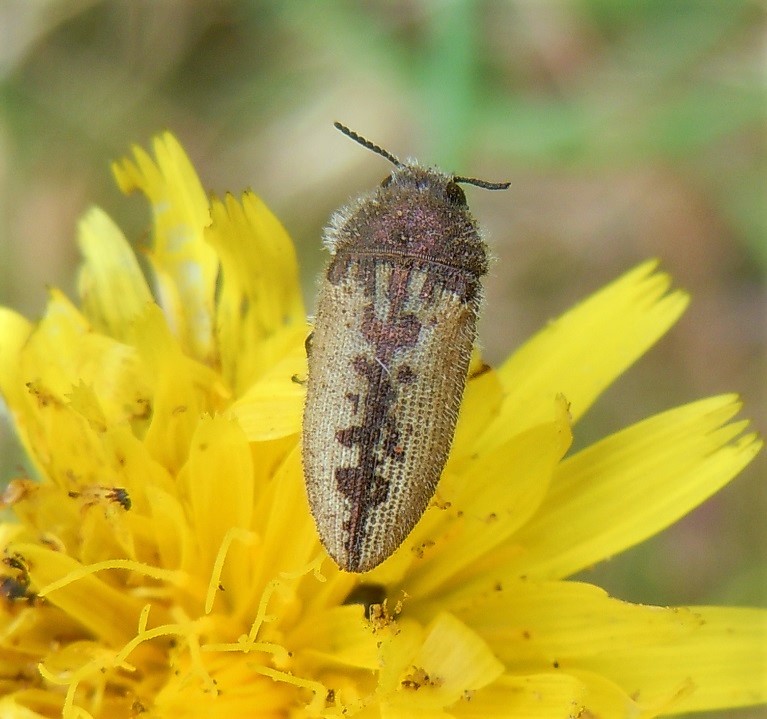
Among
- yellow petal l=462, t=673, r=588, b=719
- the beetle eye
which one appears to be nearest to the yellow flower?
yellow petal l=462, t=673, r=588, b=719

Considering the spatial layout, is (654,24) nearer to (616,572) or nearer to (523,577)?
(616,572)

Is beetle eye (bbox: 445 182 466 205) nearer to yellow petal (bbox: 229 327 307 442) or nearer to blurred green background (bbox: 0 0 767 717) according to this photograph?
yellow petal (bbox: 229 327 307 442)

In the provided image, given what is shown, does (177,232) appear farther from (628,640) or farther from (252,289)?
(628,640)

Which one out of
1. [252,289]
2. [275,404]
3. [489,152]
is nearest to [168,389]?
[275,404]

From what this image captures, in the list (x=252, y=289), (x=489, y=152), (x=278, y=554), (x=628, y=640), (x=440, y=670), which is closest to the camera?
(x=440, y=670)

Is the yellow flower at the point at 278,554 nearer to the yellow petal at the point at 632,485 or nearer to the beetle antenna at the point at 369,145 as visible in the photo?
the yellow petal at the point at 632,485

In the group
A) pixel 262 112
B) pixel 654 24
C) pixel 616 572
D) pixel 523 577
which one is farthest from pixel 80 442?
pixel 654 24
